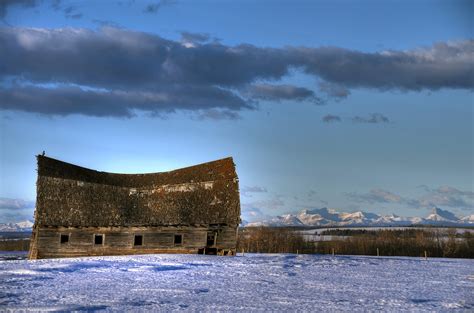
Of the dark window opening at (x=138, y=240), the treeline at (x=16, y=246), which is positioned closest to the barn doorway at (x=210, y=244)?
the dark window opening at (x=138, y=240)

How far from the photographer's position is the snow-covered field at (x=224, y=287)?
59.6 feet

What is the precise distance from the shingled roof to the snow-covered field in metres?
7.88

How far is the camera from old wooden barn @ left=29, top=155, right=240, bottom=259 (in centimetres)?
4009

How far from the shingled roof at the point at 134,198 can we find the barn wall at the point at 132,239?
511 millimetres

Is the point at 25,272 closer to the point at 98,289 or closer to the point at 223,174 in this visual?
the point at 98,289

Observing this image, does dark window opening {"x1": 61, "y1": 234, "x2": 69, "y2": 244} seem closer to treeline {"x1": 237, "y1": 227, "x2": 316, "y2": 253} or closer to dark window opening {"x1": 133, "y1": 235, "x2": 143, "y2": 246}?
dark window opening {"x1": 133, "y1": 235, "x2": 143, "y2": 246}

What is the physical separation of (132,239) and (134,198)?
4.24 meters

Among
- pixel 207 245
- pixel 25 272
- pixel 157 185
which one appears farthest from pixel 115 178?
pixel 25 272

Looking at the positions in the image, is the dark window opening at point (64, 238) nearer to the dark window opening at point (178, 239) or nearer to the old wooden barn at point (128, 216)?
the old wooden barn at point (128, 216)

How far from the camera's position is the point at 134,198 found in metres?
44.8

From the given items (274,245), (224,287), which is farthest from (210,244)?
(224,287)

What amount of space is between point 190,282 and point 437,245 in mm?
39160

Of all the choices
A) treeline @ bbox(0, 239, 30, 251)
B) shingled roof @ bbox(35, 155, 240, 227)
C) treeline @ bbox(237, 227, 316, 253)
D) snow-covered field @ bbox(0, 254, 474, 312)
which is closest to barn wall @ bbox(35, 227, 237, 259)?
shingled roof @ bbox(35, 155, 240, 227)

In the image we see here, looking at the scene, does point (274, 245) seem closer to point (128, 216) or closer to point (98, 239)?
point (128, 216)
